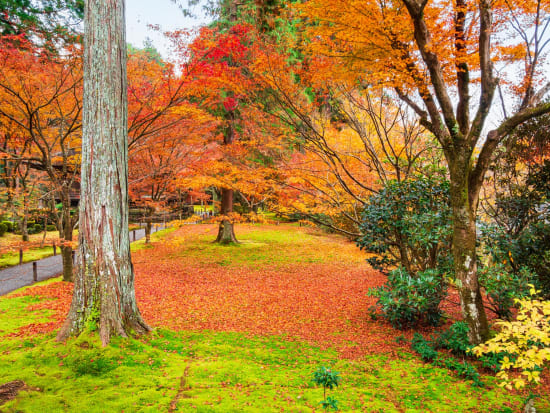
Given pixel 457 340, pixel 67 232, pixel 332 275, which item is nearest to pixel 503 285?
pixel 457 340

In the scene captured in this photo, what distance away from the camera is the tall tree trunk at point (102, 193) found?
12.9 ft

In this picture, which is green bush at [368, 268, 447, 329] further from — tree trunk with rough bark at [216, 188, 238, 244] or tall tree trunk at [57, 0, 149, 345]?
tree trunk with rough bark at [216, 188, 238, 244]

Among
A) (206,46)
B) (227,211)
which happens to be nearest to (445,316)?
(206,46)

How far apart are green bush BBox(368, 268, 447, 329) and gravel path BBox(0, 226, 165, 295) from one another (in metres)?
9.88

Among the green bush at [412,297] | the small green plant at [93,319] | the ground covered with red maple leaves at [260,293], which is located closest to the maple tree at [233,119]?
the ground covered with red maple leaves at [260,293]

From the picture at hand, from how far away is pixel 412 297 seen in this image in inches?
212

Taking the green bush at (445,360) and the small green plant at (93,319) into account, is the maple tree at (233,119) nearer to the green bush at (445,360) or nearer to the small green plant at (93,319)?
the green bush at (445,360)

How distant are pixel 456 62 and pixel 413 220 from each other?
8.30ft

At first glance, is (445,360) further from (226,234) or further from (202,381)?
(226,234)

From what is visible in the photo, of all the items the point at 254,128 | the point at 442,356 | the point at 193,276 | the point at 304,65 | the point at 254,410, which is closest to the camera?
the point at 254,410

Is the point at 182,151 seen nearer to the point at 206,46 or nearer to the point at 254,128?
the point at 254,128

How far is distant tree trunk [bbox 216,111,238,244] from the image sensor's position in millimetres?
14148

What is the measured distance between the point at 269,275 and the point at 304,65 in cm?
655

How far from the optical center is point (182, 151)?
42.1 feet
